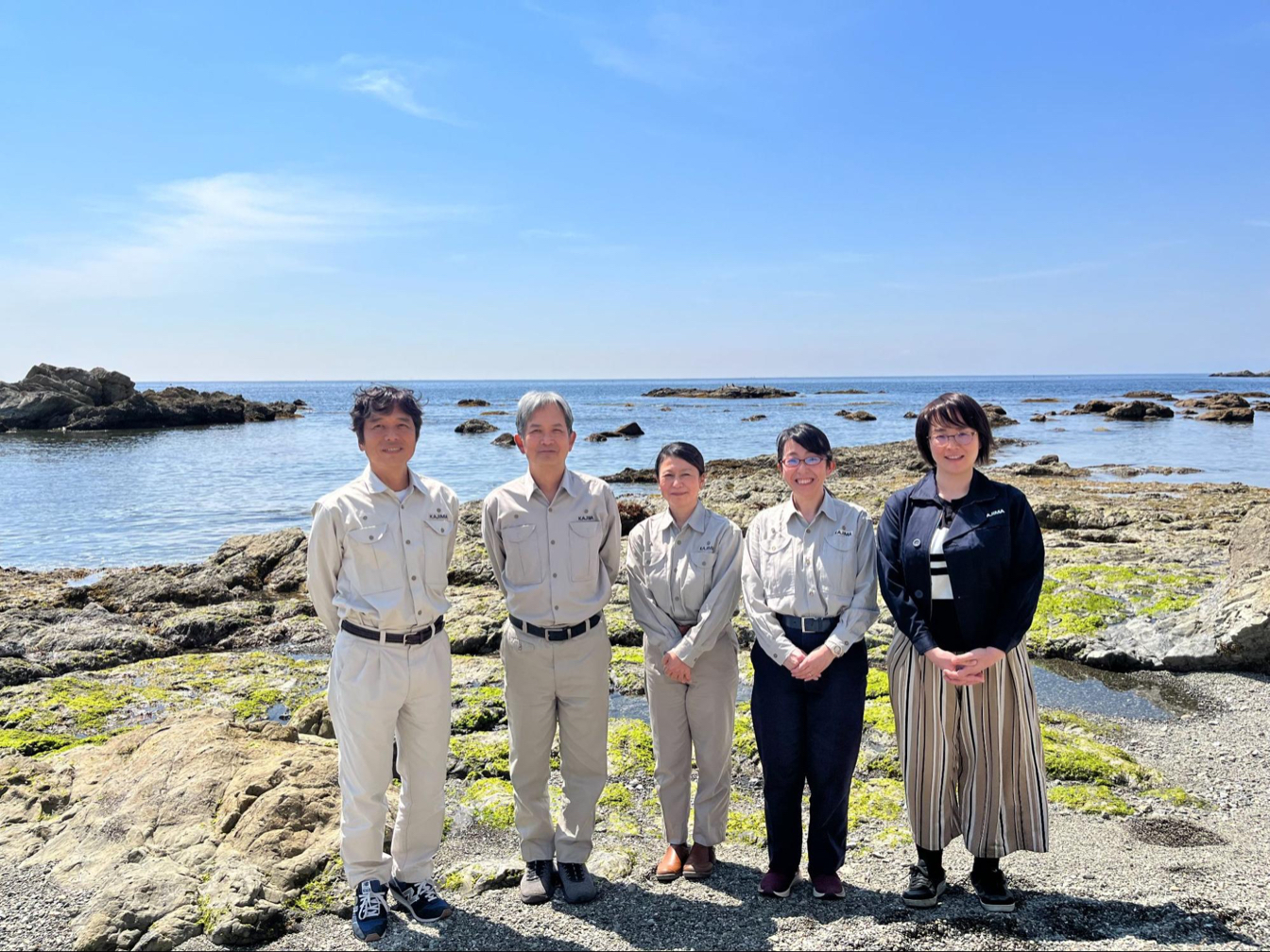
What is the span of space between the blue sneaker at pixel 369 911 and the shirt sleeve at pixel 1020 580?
3.45 metres

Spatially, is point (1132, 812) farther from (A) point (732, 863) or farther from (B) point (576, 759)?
(B) point (576, 759)

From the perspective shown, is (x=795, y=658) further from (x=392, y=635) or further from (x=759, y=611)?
(x=392, y=635)

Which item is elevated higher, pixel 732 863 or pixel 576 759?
pixel 576 759

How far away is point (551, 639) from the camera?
14.8 ft

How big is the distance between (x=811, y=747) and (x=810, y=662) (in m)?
0.54

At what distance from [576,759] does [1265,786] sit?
17.1 feet

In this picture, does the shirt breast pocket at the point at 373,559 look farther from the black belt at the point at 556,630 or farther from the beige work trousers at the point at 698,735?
the beige work trousers at the point at 698,735

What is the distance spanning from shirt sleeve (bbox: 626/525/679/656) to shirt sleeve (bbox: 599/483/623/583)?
0.27 feet

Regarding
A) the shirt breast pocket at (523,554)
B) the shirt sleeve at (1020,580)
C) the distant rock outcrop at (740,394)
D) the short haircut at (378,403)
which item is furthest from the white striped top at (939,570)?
the distant rock outcrop at (740,394)

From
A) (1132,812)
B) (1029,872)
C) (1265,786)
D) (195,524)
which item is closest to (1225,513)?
(1265,786)

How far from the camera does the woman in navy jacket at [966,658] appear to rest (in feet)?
13.4

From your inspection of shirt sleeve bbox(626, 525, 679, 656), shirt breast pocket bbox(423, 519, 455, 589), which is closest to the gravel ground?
shirt sleeve bbox(626, 525, 679, 656)

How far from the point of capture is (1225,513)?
1777 cm

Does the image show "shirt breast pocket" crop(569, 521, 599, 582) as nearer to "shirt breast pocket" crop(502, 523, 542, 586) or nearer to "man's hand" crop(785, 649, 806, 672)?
"shirt breast pocket" crop(502, 523, 542, 586)
